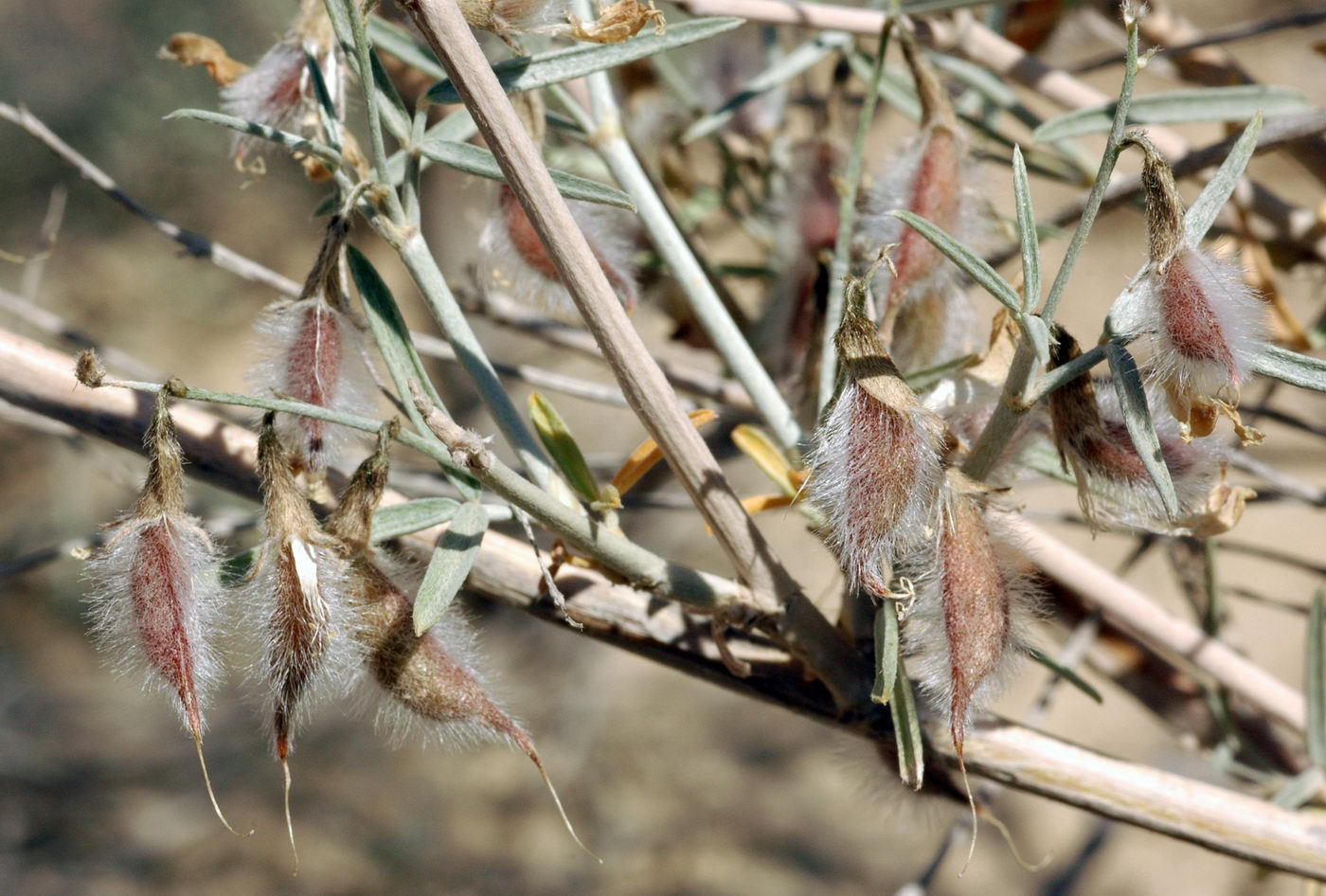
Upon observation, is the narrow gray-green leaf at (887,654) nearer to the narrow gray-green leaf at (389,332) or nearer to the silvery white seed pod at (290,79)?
the narrow gray-green leaf at (389,332)

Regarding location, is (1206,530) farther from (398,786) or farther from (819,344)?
(398,786)

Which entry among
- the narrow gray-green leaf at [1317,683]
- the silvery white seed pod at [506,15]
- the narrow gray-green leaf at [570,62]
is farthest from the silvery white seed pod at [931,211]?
the narrow gray-green leaf at [1317,683]

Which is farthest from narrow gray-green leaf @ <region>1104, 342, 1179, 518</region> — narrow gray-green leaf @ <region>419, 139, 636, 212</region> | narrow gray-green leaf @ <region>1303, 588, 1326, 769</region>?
narrow gray-green leaf @ <region>1303, 588, 1326, 769</region>

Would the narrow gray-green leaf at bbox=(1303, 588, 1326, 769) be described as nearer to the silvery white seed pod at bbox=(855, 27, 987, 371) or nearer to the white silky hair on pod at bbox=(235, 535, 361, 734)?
the silvery white seed pod at bbox=(855, 27, 987, 371)

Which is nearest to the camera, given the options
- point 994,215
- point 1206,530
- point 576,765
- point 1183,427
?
point 1183,427

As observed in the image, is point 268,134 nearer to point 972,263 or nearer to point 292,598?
point 292,598

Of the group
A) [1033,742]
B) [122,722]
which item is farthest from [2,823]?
[1033,742]

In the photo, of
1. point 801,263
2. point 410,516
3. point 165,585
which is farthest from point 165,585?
point 801,263
